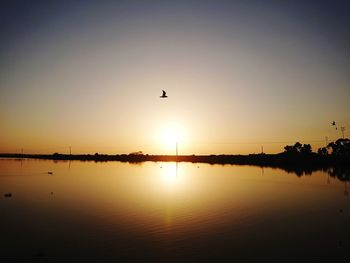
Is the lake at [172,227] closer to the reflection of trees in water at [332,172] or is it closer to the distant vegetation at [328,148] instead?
the reflection of trees in water at [332,172]

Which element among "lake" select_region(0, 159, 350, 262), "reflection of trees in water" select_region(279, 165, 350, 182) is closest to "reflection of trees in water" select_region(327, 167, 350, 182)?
"reflection of trees in water" select_region(279, 165, 350, 182)

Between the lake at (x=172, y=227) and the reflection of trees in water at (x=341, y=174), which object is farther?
the reflection of trees in water at (x=341, y=174)

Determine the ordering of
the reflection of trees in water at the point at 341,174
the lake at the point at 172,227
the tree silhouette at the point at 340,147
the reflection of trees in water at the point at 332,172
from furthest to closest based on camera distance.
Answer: the tree silhouette at the point at 340,147
the reflection of trees in water at the point at 332,172
the reflection of trees in water at the point at 341,174
the lake at the point at 172,227

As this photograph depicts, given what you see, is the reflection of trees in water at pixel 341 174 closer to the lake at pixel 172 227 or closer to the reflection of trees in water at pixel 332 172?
the reflection of trees in water at pixel 332 172

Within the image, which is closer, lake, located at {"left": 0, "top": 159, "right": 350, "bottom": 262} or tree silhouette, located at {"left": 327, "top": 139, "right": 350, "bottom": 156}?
lake, located at {"left": 0, "top": 159, "right": 350, "bottom": 262}

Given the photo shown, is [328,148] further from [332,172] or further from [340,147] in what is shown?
[332,172]

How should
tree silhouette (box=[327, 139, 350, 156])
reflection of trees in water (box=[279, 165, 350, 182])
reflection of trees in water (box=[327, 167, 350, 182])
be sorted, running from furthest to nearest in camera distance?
tree silhouette (box=[327, 139, 350, 156]) < reflection of trees in water (box=[279, 165, 350, 182]) < reflection of trees in water (box=[327, 167, 350, 182])

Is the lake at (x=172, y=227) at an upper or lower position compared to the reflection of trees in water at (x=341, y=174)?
lower

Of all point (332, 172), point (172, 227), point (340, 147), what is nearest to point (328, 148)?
point (340, 147)

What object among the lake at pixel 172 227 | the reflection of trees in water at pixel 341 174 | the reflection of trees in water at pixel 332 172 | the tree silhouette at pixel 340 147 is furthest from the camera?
the tree silhouette at pixel 340 147

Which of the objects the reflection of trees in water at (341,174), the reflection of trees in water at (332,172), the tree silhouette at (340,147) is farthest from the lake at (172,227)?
the tree silhouette at (340,147)

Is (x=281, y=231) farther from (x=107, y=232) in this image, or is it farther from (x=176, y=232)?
(x=107, y=232)

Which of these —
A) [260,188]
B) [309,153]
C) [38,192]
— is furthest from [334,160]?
[38,192]

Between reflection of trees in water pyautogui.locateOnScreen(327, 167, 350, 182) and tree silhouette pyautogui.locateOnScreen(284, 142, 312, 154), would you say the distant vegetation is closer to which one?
tree silhouette pyautogui.locateOnScreen(284, 142, 312, 154)
